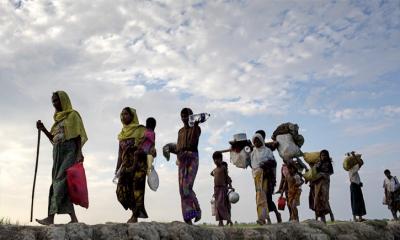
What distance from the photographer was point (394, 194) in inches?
672

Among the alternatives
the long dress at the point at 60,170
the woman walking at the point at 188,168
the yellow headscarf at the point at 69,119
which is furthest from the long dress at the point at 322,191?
the long dress at the point at 60,170

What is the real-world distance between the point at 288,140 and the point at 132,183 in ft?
13.8

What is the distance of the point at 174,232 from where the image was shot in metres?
7.62

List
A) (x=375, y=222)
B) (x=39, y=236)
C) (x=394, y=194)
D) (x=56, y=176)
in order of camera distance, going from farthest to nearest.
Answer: (x=394, y=194) → (x=375, y=222) → (x=56, y=176) → (x=39, y=236)

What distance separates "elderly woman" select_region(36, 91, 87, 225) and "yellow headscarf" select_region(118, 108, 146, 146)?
31.6 inches

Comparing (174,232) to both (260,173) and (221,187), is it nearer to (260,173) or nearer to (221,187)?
(260,173)

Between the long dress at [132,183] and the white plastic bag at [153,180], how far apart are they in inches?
4.0

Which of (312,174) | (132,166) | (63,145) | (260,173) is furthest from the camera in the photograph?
(312,174)

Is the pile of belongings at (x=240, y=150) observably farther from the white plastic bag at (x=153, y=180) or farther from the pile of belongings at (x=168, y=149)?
the white plastic bag at (x=153, y=180)

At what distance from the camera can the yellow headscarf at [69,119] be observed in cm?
816

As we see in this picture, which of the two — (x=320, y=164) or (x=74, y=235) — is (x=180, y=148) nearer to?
(x=74, y=235)

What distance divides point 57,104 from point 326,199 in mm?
7046

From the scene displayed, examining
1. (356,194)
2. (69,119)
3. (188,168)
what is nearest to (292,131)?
(188,168)

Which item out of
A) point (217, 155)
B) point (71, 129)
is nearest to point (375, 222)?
point (217, 155)
